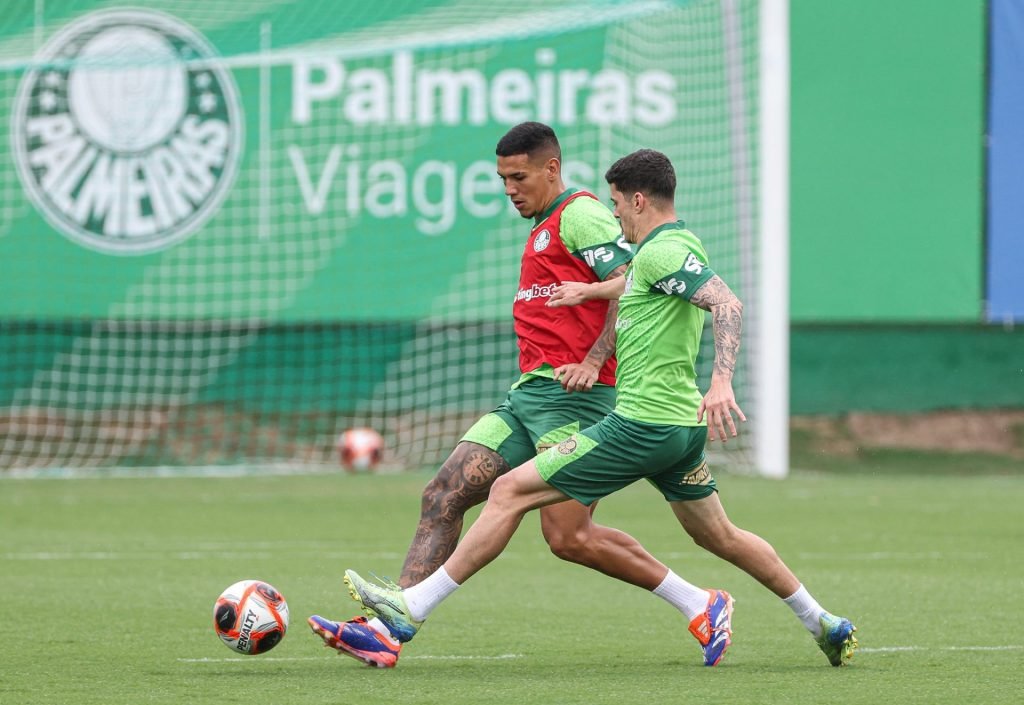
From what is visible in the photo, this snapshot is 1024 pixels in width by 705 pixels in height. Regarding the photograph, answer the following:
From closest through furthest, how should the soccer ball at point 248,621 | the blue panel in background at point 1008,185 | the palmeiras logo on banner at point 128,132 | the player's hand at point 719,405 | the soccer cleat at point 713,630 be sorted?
1. the player's hand at point 719,405
2. the soccer ball at point 248,621
3. the soccer cleat at point 713,630
4. the palmeiras logo on banner at point 128,132
5. the blue panel in background at point 1008,185

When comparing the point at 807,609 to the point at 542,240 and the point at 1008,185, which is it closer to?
the point at 542,240

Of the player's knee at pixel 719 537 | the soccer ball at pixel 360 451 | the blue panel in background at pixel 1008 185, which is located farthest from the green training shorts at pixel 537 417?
the blue panel in background at pixel 1008 185

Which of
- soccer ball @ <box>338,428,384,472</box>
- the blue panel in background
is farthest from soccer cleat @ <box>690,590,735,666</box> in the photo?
the blue panel in background

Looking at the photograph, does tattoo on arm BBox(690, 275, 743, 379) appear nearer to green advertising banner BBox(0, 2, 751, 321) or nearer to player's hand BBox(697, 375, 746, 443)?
player's hand BBox(697, 375, 746, 443)

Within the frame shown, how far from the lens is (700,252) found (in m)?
6.85

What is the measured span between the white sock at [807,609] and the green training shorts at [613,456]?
75 centimetres

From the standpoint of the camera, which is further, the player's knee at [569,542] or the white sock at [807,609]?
the player's knee at [569,542]

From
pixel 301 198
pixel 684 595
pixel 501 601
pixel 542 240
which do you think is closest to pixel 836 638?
pixel 684 595

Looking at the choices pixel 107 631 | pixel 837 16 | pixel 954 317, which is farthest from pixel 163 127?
pixel 107 631

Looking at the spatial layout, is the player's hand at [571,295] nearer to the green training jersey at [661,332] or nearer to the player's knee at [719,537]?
the green training jersey at [661,332]

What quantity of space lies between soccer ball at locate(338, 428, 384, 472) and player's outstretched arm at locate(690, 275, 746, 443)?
10814 mm

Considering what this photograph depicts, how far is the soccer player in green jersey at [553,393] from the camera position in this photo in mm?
7281

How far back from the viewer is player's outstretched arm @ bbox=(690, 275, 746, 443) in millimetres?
6496

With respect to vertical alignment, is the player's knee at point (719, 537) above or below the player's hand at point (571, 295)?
below
